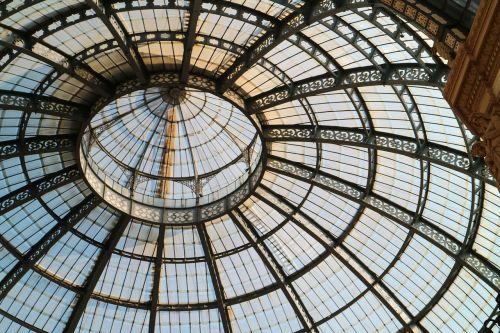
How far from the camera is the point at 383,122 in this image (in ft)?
92.1

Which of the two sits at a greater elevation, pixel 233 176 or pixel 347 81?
pixel 347 81

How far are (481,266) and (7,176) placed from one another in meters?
22.1

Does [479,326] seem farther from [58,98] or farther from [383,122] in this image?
[58,98]

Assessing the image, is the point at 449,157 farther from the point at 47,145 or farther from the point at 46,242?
the point at 46,242

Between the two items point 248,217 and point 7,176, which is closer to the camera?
point 7,176

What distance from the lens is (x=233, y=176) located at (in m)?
33.8

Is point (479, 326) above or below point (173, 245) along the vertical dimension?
below

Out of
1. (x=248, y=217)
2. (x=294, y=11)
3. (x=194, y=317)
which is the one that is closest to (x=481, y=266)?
(x=248, y=217)

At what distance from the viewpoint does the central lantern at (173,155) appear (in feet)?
105

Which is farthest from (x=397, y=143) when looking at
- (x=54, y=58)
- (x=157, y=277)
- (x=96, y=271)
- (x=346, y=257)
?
(x=96, y=271)

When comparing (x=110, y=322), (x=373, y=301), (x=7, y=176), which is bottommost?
(x=110, y=322)

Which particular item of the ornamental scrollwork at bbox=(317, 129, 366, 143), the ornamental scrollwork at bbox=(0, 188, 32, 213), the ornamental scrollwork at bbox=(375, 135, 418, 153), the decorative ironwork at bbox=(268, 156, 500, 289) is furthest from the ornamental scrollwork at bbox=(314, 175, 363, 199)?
the ornamental scrollwork at bbox=(0, 188, 32, 213)

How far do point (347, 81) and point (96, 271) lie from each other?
17.5 meters

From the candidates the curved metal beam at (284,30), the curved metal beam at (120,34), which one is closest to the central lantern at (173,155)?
the curved metal beam at (120,34)
